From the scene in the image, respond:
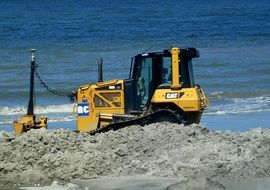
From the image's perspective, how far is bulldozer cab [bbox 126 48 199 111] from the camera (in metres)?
15.1

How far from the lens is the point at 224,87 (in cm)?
2797

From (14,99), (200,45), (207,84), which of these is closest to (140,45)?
(200,45)

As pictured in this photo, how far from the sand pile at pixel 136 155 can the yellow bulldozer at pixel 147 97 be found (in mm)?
948

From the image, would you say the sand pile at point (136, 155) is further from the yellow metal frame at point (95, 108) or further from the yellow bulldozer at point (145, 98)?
the yellow metal frame at point (95, 108)

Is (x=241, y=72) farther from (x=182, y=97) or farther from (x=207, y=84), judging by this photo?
(x=182, y=97)

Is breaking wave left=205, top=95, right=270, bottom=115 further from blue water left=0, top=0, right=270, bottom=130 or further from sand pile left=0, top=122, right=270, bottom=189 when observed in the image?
sand pile left=0, top=122, right=270, bottom=189

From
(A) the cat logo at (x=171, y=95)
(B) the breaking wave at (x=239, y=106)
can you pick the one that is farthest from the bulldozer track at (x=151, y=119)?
(B) the breaking wave at (x=239, y=106)

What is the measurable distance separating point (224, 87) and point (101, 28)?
1361 inches

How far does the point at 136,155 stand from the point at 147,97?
2.45 meters

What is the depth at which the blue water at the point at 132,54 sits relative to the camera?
2367 centimetres

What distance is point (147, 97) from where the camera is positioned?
15430 millimetres

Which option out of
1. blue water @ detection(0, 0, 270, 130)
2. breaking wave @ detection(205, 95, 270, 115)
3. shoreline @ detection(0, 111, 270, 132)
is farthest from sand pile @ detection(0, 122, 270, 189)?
breaking wave @ detection(205, 95, 270, 115)

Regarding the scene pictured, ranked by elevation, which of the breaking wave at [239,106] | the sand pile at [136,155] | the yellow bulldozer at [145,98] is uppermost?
the yellow bulldozer at [145,98]

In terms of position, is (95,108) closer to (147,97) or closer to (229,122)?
(147,97)
